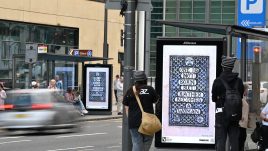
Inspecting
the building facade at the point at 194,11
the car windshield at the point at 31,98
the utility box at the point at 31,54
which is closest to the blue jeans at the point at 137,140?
the car windshield at the point at 31,98

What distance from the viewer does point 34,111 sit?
1750 centimetres

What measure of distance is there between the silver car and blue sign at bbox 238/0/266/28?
5581 millimetres

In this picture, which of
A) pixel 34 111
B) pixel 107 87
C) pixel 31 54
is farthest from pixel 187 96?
pixel 107 87

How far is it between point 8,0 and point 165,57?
2498cm

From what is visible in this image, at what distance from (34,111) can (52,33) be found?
912 inches

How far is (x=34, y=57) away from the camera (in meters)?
25.6

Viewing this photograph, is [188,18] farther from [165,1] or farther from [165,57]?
[165,57]

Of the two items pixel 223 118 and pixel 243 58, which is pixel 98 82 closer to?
pixel 243 58

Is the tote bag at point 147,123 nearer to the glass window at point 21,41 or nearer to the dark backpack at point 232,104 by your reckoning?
the dark backpack at point 232,104

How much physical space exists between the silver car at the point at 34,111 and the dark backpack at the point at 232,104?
854 centimetres

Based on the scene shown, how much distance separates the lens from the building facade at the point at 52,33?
36.2m

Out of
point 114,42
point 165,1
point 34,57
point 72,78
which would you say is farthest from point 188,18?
point 34,57

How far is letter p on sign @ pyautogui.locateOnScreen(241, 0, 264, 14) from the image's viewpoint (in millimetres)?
15665

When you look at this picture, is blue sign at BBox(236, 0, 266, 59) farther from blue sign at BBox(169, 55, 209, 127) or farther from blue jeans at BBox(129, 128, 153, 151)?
blue jeans at BBox(129, 128, 153, 151)
